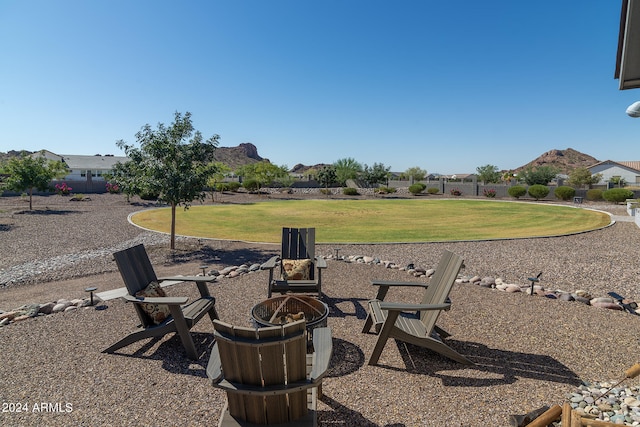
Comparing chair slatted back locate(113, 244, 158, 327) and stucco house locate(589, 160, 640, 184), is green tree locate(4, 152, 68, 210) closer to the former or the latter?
chair slatted back locate(113, 244, 158, 327)

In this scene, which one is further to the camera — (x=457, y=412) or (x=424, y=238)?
(x=424, y=238)

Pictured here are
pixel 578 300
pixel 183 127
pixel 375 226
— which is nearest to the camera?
pixel 578 300

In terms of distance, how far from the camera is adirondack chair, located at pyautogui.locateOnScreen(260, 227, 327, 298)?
6344 millimetres

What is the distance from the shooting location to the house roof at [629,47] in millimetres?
3863

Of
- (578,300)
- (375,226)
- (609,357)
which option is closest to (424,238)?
(375,226)

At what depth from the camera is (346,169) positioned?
57.1m

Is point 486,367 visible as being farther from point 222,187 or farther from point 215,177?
point 222,187

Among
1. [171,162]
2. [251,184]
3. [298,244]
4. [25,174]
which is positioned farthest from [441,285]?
[251,184]

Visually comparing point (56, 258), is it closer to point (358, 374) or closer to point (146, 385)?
point (146, 385)

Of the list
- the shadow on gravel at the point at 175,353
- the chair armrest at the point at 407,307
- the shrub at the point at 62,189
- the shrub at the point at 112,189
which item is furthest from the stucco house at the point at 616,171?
the shrub at the point at 62,189

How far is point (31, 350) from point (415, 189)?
156 feet

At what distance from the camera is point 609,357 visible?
A: 4344mm

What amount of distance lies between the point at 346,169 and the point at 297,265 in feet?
167

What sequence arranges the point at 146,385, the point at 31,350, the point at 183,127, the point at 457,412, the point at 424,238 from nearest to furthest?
the point at 457,412, the point at 146,385, the point at 31,350, the point at 183,127, the point at 424,238
